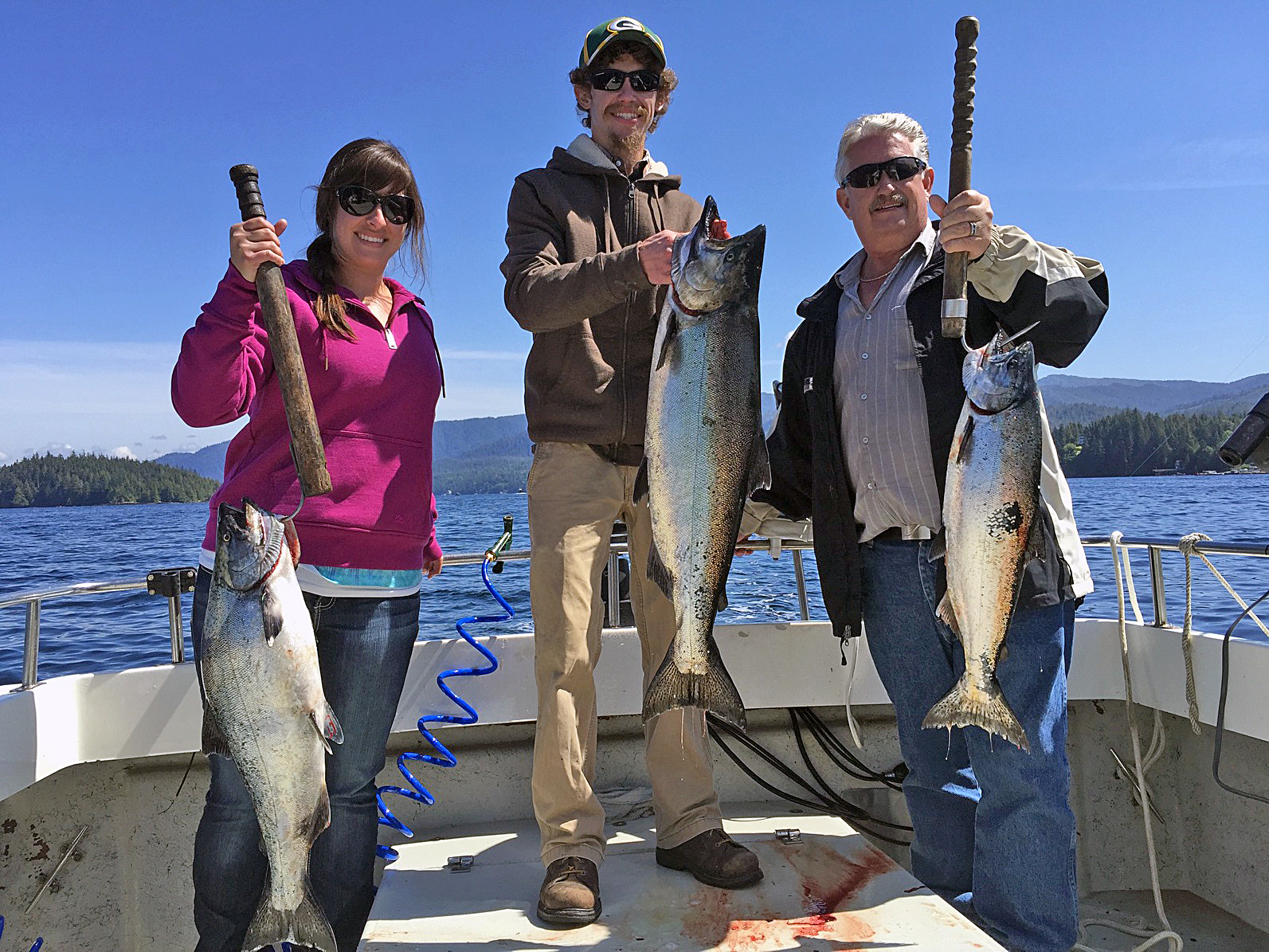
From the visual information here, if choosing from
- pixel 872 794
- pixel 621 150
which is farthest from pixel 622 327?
pixel 872 794

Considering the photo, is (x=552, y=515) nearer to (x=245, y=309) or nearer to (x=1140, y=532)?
(x=245, y=309)

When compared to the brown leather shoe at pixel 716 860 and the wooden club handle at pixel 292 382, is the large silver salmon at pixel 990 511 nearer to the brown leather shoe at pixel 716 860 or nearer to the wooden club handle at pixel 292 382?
the brown leather shoe at pixel 716 860

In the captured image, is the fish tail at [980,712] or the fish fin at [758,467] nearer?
the fish tail at [980,712]

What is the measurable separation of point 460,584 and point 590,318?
19.3 metres

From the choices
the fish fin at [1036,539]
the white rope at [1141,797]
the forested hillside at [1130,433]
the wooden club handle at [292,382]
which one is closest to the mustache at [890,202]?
the fish fin at [1036,539]

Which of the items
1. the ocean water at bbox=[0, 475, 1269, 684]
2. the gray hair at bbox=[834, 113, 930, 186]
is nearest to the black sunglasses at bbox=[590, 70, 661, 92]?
the gray hair at bbox=[834, 113, 930, 186]

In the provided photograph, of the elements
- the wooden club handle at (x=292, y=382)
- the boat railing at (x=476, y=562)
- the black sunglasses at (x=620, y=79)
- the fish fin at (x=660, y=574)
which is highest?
the black sunglasses at (x=620, y=79)

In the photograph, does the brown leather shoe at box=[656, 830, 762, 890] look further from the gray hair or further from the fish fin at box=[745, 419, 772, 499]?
the gray hair

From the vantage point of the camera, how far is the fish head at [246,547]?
254 centimetres

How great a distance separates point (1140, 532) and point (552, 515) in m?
28.8

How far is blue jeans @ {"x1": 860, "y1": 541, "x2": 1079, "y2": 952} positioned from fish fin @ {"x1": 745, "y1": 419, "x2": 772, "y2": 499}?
2.03 ft

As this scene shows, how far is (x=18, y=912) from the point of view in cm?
389

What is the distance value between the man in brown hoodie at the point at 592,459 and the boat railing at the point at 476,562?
1.25ft

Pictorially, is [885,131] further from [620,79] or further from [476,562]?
[476,562]
